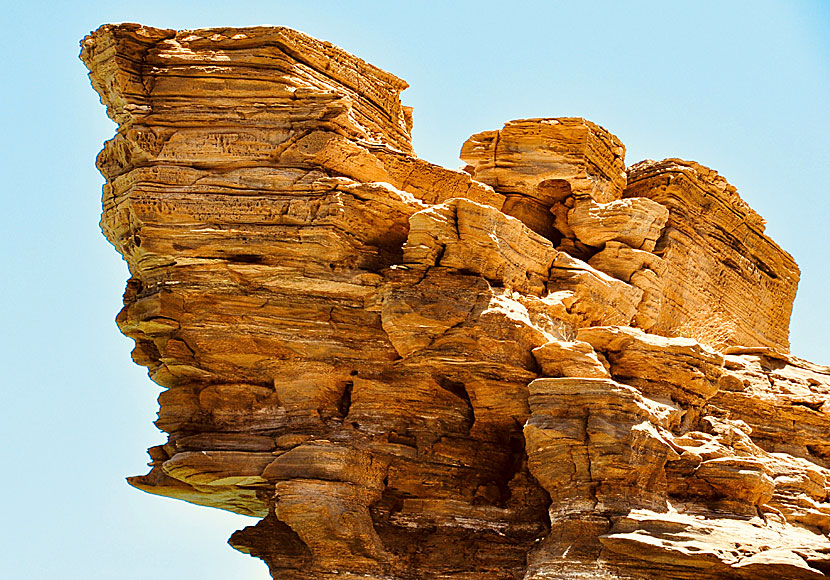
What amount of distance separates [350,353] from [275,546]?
4.64m

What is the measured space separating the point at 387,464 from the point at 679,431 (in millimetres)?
6706

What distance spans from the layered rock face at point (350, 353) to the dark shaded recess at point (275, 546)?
0.19 ft

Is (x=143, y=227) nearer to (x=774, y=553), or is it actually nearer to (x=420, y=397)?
(x=420, y=397)

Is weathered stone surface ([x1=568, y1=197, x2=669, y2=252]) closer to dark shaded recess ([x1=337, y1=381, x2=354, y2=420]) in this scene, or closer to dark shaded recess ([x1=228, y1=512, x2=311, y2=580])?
dark shaded recess ([x1=337, y1=381, x2=354, y2=420])

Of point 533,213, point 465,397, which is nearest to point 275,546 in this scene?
point 465,397

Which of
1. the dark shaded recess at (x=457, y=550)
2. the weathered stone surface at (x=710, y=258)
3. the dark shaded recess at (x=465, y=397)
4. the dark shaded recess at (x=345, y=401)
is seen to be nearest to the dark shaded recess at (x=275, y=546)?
the dark shaded recess at (x=457, y=550)

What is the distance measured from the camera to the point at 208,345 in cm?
2709

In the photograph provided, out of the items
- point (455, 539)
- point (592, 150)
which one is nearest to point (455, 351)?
point (455, 539)

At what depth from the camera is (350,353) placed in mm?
27031

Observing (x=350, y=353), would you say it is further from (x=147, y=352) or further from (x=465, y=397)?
(x=147, y=352)

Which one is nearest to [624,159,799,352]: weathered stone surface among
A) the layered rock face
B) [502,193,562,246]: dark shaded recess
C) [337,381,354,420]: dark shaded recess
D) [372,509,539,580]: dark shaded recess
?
[502,193,562,246]: dark shaded recess

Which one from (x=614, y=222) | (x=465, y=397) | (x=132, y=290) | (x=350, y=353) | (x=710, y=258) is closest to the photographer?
(x=350, y=353)

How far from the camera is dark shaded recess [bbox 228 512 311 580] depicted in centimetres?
2552

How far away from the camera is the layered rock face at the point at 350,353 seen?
2527 centimetres
